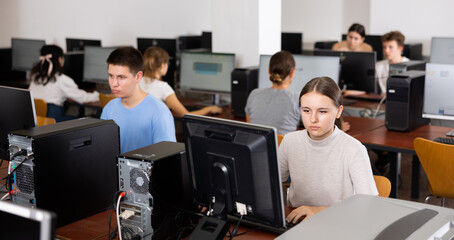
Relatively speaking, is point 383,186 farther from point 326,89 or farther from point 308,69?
point 308,69

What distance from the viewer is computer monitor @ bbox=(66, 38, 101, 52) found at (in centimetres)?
695

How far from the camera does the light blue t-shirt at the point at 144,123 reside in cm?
283

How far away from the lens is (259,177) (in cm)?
176

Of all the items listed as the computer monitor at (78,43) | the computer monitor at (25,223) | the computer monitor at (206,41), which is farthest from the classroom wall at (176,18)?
the computer monitor at (25,223)

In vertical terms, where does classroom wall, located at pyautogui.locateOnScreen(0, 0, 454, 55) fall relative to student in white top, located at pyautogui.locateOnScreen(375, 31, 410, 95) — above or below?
above

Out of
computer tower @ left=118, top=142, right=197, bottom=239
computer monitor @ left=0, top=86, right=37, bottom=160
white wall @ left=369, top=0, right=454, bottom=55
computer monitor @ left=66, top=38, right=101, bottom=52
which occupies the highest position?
white wall @ left=369, top=0, right=454, bottom=55

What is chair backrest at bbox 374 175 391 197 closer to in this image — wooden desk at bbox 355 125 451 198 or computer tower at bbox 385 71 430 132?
wooden desk at bbox 355 125 451 198

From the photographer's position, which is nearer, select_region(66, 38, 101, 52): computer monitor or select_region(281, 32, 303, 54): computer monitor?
select_region(66, 38, 101, 52): computer monitor

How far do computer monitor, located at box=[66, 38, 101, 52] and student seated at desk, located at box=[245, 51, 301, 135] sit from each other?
359 centimetres

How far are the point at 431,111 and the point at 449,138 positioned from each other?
309mm

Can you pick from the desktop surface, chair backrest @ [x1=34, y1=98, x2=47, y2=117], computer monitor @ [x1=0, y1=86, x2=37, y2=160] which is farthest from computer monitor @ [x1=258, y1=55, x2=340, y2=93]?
the desktop surface

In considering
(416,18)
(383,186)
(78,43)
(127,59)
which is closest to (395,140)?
(383,186)

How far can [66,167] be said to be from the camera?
7.39 ft

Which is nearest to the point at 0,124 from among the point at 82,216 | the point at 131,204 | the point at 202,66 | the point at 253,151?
the point at 82,216
